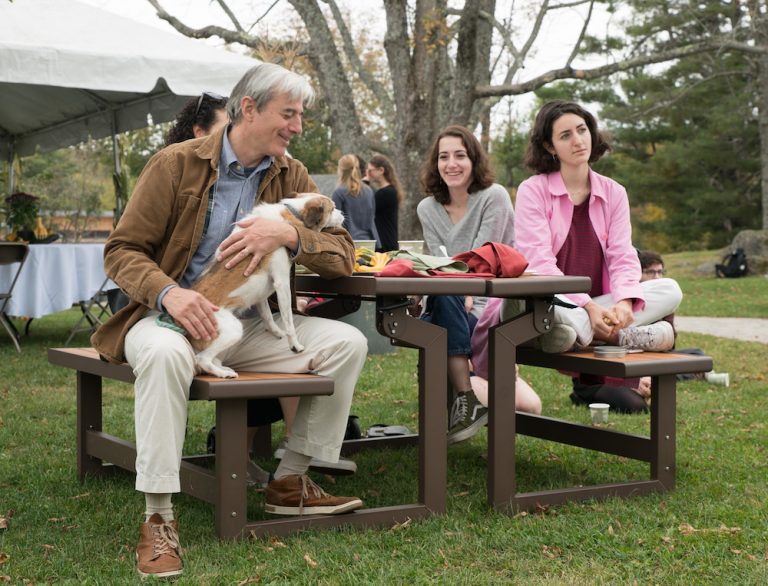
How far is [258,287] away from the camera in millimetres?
3227

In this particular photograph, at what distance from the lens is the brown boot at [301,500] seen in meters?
3.32

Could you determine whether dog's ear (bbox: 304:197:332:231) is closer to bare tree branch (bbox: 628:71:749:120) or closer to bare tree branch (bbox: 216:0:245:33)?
bare tree branch (bbox: 216:0:245:33)

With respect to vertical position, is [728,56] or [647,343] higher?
[728,56]

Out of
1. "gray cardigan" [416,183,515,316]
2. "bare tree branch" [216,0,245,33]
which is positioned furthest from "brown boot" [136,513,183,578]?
"bare tree branch" [216,0,245,33]

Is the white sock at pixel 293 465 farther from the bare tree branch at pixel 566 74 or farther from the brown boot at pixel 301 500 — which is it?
the bare tree branch at pixel 566 74

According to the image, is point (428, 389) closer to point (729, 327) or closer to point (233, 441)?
point (233, 441)

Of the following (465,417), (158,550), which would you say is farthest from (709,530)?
(158,550)

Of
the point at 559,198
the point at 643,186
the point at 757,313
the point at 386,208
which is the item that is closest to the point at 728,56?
the point at 643,186

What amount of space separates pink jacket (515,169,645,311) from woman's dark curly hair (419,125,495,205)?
0.61m

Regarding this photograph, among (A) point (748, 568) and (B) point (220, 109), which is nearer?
(A) point (748, 568)

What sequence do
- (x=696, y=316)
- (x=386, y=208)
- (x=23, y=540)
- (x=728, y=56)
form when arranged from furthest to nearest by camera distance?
(x=728, y=56) < (x=696, y=316) < (x=386, y=208) < (x=23, y=540)

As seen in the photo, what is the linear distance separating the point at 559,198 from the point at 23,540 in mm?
2734

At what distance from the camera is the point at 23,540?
320 cm

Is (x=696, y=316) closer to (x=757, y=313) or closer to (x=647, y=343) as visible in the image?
(x=757, y=313)
